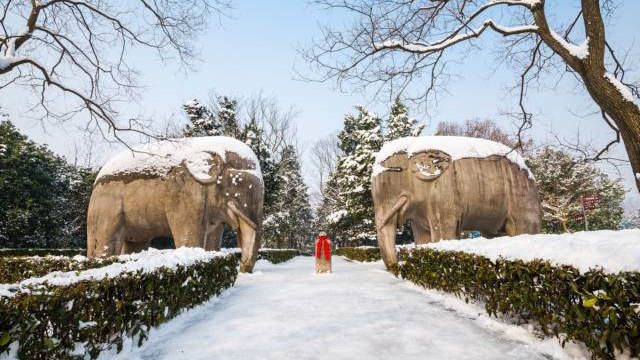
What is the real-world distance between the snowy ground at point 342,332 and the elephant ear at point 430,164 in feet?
13.3

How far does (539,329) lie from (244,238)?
26.8ft

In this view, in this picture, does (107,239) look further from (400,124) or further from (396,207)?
(400,124)

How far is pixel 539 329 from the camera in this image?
4188 mm

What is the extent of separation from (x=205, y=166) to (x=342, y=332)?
7.43 metres

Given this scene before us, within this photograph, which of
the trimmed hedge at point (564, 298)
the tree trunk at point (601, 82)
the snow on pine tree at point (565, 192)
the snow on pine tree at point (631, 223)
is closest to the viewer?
the trimmed hedge at point (564, 298)

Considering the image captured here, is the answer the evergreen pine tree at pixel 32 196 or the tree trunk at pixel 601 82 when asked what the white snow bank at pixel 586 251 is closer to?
the tree trunk at pixel 601 82

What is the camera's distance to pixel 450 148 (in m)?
10.9

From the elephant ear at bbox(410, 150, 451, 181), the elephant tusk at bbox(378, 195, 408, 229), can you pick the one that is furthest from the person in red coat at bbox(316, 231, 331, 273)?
the elephant ear at bbox(410, 150, 451, 181)

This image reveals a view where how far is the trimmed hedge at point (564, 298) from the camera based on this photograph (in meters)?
2.78

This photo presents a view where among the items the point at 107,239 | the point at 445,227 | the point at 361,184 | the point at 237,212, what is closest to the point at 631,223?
the point at 361,184

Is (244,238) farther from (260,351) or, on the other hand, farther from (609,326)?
(609,326)

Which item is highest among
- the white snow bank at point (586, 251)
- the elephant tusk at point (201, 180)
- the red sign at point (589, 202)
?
the red sign at point (589, 202)

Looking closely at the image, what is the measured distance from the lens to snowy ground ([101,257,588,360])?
380cm

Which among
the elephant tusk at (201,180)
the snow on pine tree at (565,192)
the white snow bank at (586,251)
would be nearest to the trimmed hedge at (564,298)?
the white snow bank at (586,251)
